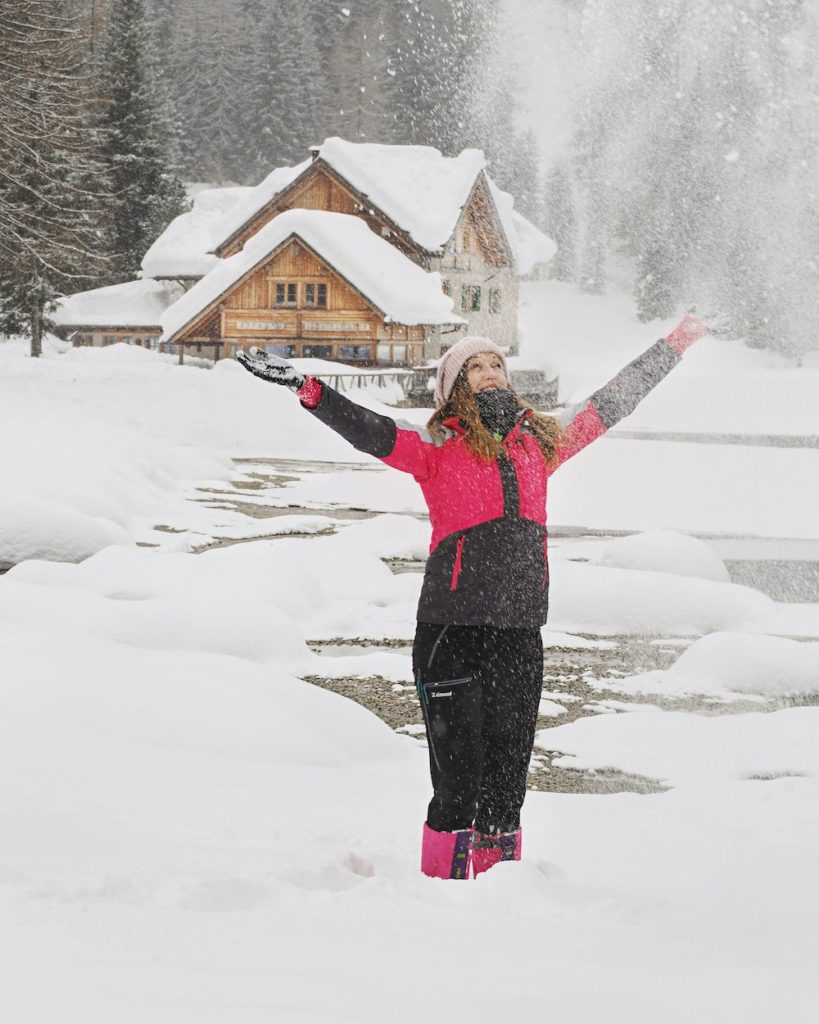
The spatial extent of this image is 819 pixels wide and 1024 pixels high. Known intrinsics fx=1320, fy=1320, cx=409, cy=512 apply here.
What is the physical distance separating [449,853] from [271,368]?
4.54 feet

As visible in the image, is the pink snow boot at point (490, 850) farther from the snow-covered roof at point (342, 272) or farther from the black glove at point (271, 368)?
the snow-covered roof at point (342, 272)

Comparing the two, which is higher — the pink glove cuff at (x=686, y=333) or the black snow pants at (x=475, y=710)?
the pink glove cuff at (x=686, y=333)

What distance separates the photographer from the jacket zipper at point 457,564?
341 cm

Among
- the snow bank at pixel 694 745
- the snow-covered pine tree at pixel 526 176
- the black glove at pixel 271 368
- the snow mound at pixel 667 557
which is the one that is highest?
the snow-covered pine tree at pixel 526 176

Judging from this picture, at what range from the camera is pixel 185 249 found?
47406 millimetres

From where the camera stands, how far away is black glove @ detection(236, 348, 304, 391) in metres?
3.54

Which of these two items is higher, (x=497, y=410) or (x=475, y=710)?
(x=497, y=410)

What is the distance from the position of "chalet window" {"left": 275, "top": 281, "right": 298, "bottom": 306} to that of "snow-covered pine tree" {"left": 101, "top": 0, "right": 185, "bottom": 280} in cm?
1355

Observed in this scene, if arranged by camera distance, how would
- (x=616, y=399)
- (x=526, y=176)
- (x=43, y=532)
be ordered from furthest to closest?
(x=526, y=176) → (x=43, y=532) → (x=616, y=399)

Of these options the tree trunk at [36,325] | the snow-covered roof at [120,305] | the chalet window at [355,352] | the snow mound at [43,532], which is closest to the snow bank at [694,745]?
the snow mound at [43,532]

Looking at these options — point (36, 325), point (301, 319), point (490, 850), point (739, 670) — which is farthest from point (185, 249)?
→ point (490, 850)

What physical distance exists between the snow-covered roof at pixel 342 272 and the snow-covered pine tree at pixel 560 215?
42596 millimetres

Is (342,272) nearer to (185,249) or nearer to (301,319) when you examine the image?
(301,319)

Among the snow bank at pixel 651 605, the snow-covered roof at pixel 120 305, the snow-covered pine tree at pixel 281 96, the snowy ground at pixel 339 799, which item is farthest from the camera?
the snow-covered pine tree at pixel 281 96
